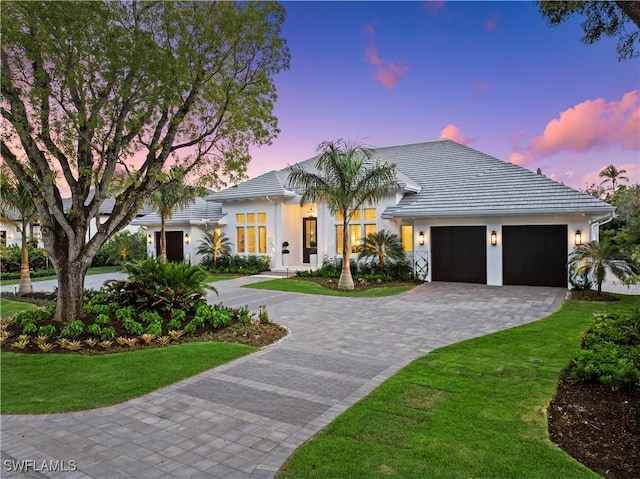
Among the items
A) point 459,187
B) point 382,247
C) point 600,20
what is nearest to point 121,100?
point 600,20

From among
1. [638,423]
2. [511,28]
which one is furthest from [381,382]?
[511,28]

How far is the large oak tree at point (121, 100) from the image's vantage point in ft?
23.7

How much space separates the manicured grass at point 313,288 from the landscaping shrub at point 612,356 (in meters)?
6.96

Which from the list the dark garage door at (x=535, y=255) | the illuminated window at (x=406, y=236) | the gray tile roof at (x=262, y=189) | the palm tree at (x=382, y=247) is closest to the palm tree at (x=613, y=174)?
the dark garage door at (x=535, y=255)

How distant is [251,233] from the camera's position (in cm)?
2195

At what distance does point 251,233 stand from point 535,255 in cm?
1353

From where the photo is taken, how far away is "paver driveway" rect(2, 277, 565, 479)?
3.79 m

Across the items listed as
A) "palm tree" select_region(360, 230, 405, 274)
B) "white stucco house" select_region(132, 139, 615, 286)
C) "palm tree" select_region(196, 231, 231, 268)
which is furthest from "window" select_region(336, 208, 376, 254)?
"palm tree" select_region(196, 231, 231, 268)

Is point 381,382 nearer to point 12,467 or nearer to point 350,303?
point 12,467

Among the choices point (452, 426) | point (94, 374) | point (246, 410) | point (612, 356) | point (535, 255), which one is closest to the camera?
point (452, 426)

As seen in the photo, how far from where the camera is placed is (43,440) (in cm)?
420

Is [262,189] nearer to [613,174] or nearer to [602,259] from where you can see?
[602,259]

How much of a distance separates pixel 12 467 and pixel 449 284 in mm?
14355

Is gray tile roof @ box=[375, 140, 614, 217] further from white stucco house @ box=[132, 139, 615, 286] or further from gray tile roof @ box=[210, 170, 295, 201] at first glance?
gray tile roof @ box=[210, 170, 295, 201]
